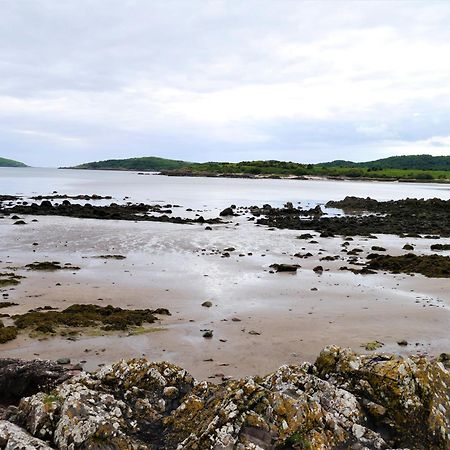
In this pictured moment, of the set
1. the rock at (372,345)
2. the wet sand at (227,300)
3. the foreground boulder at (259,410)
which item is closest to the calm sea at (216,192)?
the wet sand at (227,300)

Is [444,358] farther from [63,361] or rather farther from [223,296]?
[223,296]

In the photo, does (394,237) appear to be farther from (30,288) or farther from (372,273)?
(30,288)

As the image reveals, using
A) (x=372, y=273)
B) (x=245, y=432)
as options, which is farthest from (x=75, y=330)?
(x=372, y=273)

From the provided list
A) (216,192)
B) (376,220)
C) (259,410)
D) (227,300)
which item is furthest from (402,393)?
(216,192)

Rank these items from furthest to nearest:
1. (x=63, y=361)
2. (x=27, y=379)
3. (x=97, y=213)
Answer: (x=97, y=213), (x=63, y=361), (x=27, y=379)

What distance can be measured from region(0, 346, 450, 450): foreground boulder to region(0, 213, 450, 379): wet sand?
4.46m

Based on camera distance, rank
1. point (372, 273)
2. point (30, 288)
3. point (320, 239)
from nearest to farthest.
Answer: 1. point (30, 288)
2. point (372, 273)
3. point (320, 239)

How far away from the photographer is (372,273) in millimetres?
25219

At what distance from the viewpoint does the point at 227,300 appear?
19344mm

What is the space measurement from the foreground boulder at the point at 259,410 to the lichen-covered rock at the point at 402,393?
0.04ft

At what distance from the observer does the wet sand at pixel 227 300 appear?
13.2m

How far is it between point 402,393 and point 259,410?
2102 millimetres

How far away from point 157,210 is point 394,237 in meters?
32.4

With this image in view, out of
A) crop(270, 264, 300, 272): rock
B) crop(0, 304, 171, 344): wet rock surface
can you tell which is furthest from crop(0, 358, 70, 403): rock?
crop(270, 264, 300, 272): rock
